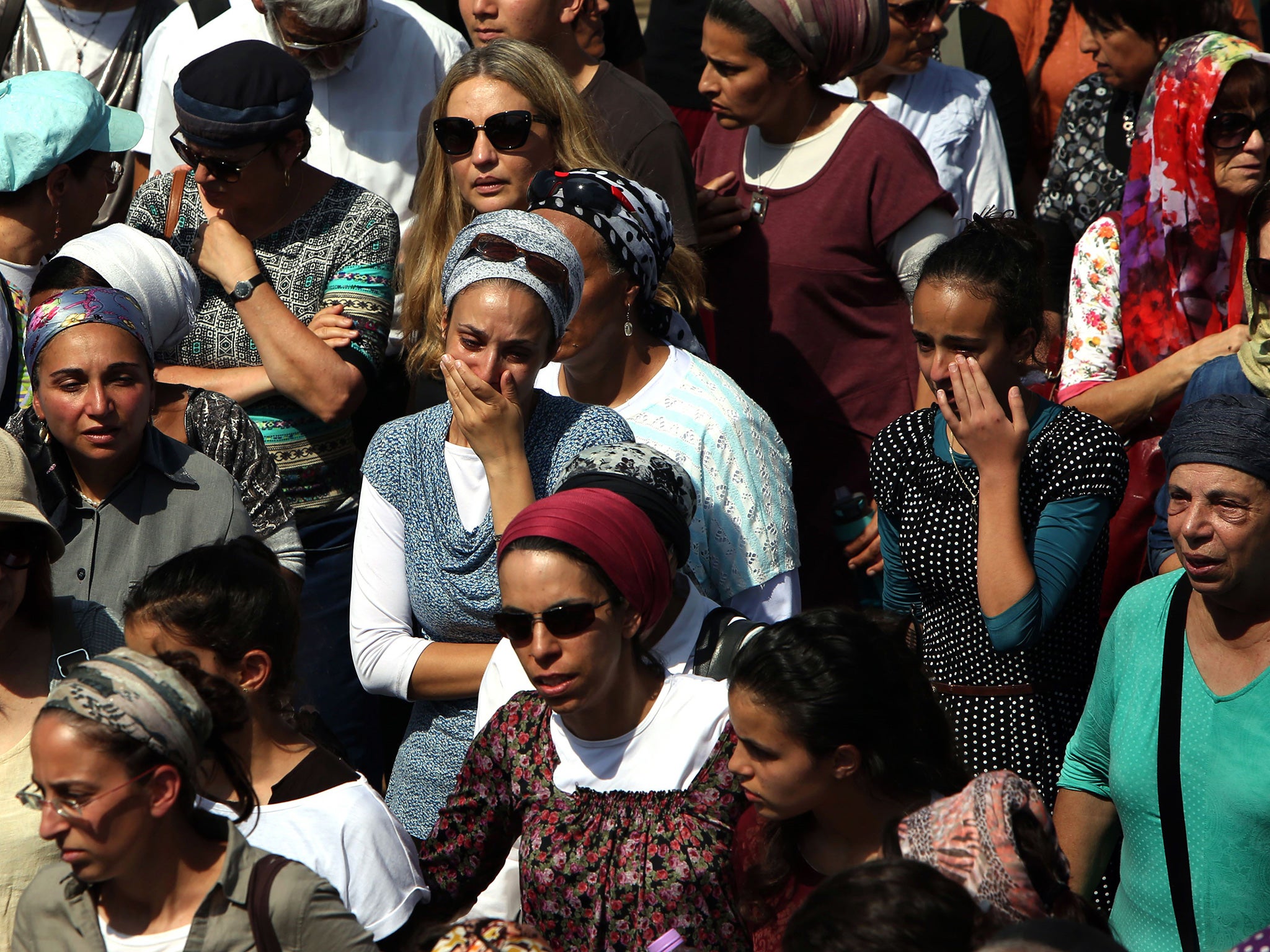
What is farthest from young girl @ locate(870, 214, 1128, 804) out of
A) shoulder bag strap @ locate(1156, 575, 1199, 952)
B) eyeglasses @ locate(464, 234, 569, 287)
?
eyeglasses @ locate(464, 234, 569, 287)

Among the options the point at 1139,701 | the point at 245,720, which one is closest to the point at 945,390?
the point at 1139,701

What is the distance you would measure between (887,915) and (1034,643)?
47.9 inches

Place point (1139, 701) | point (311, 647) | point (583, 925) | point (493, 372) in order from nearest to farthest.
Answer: point (583, 925), point (1139, 701), point (493, 372), point (311, 647)

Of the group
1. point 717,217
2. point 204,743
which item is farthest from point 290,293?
point 204,743

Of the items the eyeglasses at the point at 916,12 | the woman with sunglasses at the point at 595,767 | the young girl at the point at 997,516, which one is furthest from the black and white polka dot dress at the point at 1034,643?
the eyeglasses at the point at 916,12

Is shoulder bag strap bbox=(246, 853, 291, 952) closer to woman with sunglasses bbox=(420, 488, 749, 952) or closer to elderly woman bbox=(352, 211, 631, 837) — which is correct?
woman with sunglasses bbox=(420, 488, 749, 952)

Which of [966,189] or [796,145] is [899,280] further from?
[966,189]

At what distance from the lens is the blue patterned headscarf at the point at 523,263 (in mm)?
3258

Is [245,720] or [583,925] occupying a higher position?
[245,720]

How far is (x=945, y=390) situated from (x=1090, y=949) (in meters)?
1.62

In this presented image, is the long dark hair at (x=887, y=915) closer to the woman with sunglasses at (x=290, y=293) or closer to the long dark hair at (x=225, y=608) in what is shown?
the long dark hair at (x=225, y=608)

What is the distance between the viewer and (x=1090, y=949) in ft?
6.41

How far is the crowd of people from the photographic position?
257 cm

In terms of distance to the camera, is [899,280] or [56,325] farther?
[899,280]
